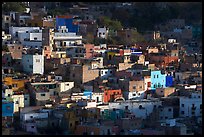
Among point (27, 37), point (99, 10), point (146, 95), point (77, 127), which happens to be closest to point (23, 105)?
point (77, 127)

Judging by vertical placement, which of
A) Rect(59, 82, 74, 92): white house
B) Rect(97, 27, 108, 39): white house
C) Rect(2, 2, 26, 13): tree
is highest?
Rect(2, 2, 26, 13): tree

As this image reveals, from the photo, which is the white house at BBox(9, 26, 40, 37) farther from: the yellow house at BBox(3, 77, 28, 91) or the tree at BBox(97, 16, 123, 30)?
the yellow house at BBox(3, 77, 28, 91)

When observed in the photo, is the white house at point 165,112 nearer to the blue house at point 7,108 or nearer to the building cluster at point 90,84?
the building cluster at point 90,84

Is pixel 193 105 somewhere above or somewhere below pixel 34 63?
below

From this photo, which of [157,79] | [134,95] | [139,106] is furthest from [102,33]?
[139,106]

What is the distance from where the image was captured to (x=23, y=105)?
1078 cm

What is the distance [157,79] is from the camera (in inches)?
483

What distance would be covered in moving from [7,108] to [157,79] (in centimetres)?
292

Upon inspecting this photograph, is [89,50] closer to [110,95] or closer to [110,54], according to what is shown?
[110,54]

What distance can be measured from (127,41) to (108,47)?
153 cm

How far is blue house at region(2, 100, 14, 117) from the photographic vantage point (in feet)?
33.4

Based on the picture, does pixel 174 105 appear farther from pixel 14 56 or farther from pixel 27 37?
pixel 27 37

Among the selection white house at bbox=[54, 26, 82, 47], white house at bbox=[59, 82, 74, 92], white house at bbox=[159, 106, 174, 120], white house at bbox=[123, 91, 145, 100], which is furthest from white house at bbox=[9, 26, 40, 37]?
white house at bbox=[159, 106, 174, 120]

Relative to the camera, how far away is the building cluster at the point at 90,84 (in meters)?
9.95
